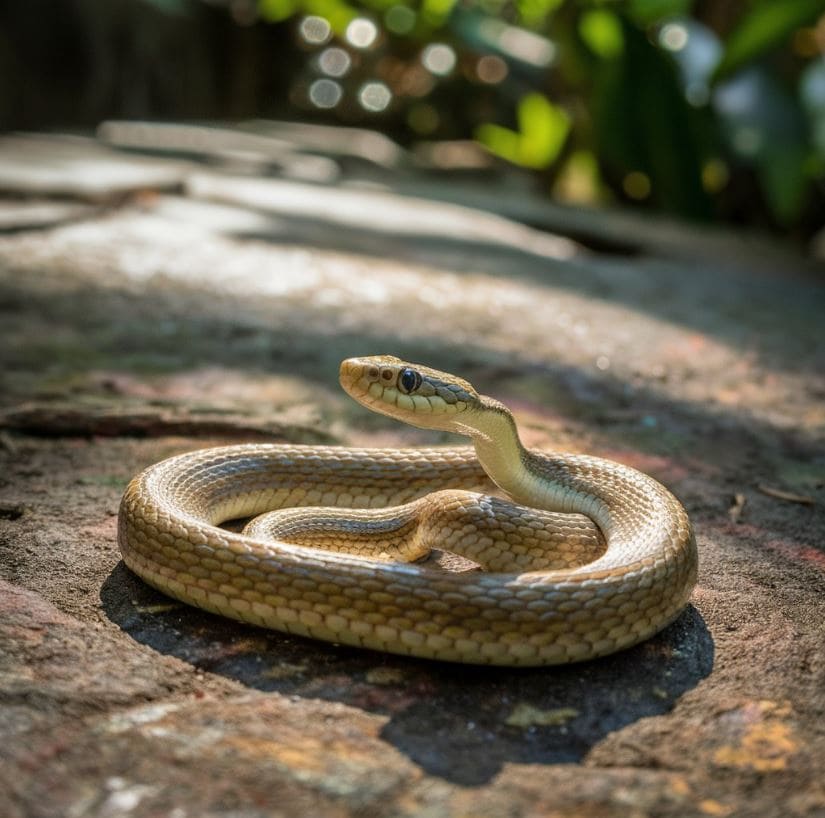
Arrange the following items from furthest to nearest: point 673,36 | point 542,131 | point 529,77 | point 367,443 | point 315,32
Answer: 1. point 315,32
2. point 529,77
3. point 542,131
4. point 673,36
5. point 367,443

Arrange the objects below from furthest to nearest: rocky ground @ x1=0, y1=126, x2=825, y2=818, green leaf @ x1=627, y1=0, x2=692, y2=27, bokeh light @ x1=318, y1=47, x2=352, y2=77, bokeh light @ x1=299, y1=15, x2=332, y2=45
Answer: bokeh light @ x1=318, y1=47, x2=352, y2=77 < bokeh light @ x1=299, y1=15, x2=332, y2=45 < green leaf @ x1=627, y1=0, x2=692, y2=27 < rocky ground @ x1=0, y1=126, x2=825, y2=818

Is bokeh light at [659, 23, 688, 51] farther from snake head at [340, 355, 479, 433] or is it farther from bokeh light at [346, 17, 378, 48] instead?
snake head at [340, 355, 479, 433]

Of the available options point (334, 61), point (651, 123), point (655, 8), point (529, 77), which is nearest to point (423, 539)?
point (655, 8)

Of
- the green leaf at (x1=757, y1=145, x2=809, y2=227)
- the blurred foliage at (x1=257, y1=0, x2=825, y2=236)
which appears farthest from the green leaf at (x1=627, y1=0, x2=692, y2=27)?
the green leaf at (x1=757, y1=145, x2=809, y2=227)

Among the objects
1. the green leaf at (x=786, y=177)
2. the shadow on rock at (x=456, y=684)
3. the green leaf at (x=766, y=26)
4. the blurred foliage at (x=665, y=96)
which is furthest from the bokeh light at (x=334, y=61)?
the shadow on rock at (x=456, y=684)

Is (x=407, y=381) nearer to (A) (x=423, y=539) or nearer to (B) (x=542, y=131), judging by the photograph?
(A) (x=423, y=539)

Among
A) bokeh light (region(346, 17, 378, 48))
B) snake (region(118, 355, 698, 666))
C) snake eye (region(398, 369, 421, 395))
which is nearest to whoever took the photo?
snake (region(118, 355, 698, 666))
